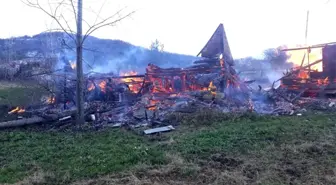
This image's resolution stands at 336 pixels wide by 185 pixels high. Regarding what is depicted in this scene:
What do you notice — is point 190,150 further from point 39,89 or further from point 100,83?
point 39,89

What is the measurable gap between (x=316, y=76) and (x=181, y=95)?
7.70 metres

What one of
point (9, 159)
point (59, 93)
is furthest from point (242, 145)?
point (59, 93)

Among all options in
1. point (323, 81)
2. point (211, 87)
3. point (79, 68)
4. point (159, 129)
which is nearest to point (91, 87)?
point (79, 68)

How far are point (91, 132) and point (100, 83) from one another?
6315 millimetres

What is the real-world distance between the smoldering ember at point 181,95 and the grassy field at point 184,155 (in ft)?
4.71

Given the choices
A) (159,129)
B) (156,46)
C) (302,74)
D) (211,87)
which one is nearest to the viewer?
(159,129)

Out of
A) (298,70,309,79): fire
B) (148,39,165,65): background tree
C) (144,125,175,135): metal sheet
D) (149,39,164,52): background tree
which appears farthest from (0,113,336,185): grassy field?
(149,39,164,52): background tree

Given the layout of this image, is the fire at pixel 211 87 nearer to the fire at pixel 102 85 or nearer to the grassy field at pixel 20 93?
the fire at pixel 102 85

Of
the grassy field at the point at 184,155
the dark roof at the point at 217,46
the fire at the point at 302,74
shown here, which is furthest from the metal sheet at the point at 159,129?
the fire at the point at 302,74

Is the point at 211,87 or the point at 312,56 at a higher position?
the point at 312,56

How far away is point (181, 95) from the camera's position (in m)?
13.2

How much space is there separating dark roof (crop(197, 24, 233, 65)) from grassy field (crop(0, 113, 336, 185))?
7.74m

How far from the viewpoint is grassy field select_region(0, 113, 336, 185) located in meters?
5.64

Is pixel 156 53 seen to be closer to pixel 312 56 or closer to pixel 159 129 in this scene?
pixel 312 56
